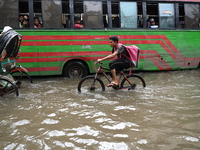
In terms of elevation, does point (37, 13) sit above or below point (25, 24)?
above

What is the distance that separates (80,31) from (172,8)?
3.93 m

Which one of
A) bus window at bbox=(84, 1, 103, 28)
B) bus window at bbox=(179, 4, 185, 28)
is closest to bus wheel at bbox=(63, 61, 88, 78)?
bus window at bbox=(84, 1, 103, 28)

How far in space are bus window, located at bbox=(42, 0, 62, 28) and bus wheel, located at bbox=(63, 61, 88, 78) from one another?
1.50 meters

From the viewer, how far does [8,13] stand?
21.6 ft

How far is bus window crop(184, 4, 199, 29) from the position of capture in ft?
27.1

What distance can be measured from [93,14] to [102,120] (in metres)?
5.00

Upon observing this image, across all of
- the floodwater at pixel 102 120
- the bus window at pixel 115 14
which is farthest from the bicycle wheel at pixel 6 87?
the bus window at pixel 115 14

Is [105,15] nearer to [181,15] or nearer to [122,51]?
[122,51]

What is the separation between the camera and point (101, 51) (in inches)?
301

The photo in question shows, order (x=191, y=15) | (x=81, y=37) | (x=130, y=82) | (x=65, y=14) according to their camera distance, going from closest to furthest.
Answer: (x=130, y=82) < (x=65, y=14) < (x=81, y=37) < (x=191, y=15)

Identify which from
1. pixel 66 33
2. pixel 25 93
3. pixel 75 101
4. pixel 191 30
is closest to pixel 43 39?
pixel 66 33

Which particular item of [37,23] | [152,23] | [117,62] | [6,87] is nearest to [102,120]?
[117,62]

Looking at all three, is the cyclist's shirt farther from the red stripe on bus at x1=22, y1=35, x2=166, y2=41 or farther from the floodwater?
the red stripe on bus at x1=22, y1=35, x2=166, y2=41

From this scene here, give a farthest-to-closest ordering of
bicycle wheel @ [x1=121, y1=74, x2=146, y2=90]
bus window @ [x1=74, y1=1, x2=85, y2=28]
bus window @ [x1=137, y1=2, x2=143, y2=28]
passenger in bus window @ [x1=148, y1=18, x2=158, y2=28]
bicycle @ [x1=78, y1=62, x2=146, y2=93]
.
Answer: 1. passenger in bus window @ [x1=148, y1=18, x2=158, y2=28]
2. bus window @ [x1=137, y1=2, x2=143, y2=28]
3. bus window @ [x1=74, y1=1, x2=85, y2=28]
4. bicycle wheel @ [x1=121, y1=74, x2=146, y2=90]
5. bicycle @ [x1=78, y1=62, x2=146, y2=93]
